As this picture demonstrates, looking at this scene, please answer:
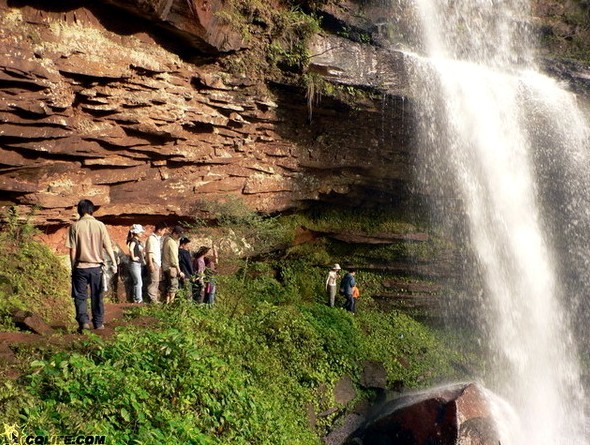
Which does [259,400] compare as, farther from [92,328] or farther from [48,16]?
[48,16]

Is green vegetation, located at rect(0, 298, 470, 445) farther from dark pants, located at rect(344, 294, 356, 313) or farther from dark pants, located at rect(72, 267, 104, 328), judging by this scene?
dark pants, located at rect(344, 294, 356, 313)

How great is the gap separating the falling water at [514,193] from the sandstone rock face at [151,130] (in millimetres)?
1030

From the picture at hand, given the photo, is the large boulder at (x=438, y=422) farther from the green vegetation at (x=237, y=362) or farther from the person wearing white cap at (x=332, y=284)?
the person wearing white cap at (x=332, y=284)

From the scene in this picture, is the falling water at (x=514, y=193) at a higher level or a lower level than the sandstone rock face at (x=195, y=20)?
lower

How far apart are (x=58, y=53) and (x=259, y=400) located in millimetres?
5862

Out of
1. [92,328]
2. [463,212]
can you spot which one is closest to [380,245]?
[463,212]

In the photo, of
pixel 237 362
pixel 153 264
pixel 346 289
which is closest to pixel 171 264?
pixel 153 264

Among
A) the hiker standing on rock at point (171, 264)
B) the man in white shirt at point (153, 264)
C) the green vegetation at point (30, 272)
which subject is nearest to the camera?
the green vegetation at point (30, 272)

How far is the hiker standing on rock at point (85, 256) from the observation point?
6785 mm

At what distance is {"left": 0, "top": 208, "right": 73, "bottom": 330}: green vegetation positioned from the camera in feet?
28.1

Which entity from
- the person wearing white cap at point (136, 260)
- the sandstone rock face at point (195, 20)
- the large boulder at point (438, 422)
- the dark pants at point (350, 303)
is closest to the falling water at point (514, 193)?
the dark pants at point (350, 303)

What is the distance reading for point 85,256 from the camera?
681 centimetres

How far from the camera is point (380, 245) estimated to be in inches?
577

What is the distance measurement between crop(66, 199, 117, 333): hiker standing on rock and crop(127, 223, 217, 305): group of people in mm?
3104
